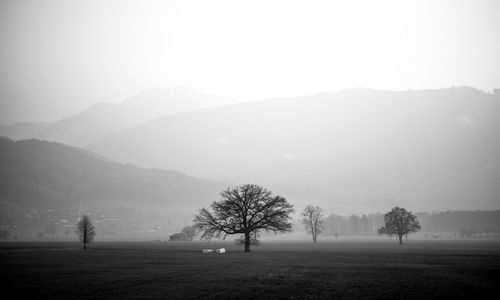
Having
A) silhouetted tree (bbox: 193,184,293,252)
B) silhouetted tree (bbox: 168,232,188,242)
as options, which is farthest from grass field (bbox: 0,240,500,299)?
silhouetted tree (bbox: 168,232,188,242)

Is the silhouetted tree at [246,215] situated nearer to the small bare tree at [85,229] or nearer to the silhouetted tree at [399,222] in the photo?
the small bare tree at [85,229]

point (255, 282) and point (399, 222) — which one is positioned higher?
point (399, 222)

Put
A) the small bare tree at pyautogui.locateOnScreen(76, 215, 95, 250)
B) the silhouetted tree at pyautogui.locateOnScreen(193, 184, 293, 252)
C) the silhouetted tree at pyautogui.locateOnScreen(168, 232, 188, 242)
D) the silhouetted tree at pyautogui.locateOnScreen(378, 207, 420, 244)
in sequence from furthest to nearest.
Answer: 1. the silhouetted tree at pyautogui.locateOnScreen(168, 232, 188, 242)
2. the silhouetted tree at pyautogui.locateOnScreen(378, 207, 420, 244)
3. the small bare tree at pyautogui.locateOnScreen(76, 215, 95, 250)
4. the silhouetted tree at pyautogui.locateOnScreen(193, 184, 293, 252)

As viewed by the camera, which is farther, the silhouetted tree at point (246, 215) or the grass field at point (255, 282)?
the silhouetted tree at point (246, 215)

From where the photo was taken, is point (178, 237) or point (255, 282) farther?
point (178, 237)

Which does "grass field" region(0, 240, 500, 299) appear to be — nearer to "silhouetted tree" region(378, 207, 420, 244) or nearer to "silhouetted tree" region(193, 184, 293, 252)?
"silhouetted tree" region(193, 184, 293, 252)

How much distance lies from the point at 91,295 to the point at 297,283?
64.1ft

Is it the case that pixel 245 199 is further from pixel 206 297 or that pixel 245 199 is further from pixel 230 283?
pixel 206 297

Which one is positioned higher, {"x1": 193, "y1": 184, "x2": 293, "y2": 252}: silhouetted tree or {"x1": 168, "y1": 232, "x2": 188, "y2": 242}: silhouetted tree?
{"x1": 193, "y1": 184, "x2": 293, "y2": 252}: silhouetted tree

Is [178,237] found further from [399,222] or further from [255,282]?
[255,282]

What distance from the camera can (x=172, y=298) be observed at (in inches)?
1271

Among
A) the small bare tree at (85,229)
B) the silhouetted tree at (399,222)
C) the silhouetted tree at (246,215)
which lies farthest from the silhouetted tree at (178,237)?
the silhouetted tree at (246,215)

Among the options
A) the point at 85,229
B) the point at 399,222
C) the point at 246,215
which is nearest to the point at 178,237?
the point at 85,229

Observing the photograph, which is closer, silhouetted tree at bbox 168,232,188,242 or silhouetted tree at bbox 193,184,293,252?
silhouetted tree at bbox 193,184,293,252
